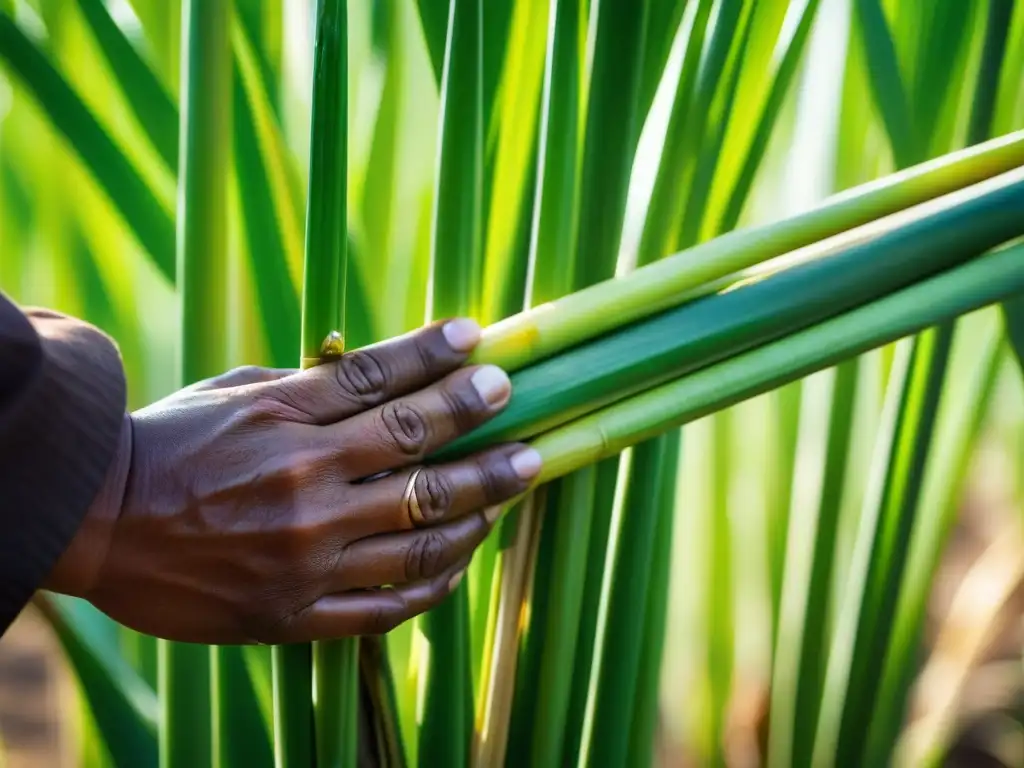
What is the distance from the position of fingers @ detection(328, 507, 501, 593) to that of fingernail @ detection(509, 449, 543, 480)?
0.04 metres

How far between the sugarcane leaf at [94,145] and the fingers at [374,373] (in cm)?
17

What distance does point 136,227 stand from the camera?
0.55m

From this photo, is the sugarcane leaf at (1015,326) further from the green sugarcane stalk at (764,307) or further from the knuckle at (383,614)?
the knuckle at (383,614)

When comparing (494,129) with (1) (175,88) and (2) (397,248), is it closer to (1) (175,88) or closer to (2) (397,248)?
(2) (397,248)

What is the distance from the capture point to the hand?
17.1 inches

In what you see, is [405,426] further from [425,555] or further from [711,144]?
→ [711,144]

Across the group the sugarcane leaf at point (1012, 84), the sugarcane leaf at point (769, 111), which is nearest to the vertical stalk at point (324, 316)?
the sugarcane leaf at point (769, 111)

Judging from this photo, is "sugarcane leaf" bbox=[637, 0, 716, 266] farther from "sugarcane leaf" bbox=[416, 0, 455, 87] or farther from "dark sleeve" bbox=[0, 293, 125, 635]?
"dark sleeve" bbox=[0, 293, 125, 635]

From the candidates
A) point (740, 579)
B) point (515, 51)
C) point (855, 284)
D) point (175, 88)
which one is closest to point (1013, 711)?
point (740, 579)

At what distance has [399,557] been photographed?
451mm

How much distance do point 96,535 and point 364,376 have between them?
136mm

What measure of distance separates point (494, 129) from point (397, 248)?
13cm

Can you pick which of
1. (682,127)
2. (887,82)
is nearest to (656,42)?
(682,127)

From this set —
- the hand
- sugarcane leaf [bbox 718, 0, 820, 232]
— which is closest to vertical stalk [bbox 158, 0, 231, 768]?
the hand
